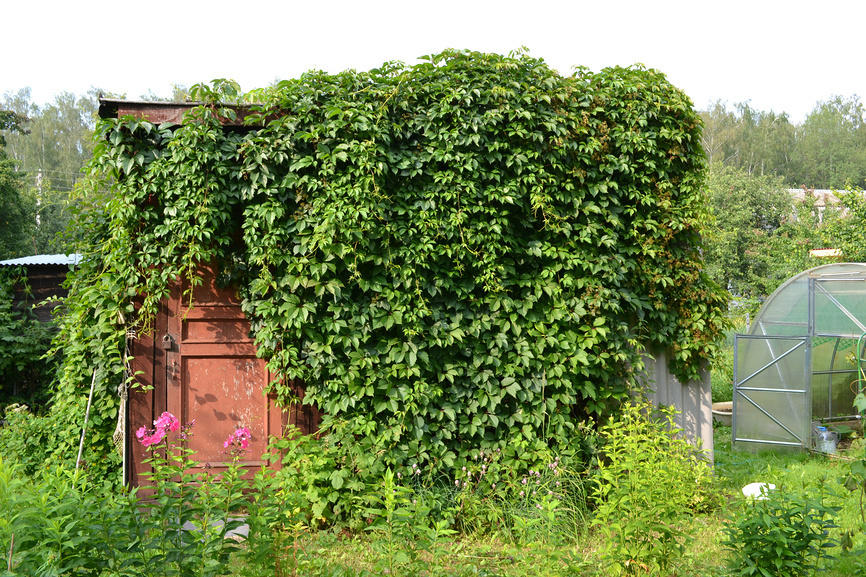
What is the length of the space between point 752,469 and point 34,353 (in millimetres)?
9366

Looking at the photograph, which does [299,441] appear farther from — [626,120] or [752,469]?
[752,469]

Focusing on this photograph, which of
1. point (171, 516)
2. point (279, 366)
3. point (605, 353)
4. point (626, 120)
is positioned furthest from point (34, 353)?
point (626, 120)

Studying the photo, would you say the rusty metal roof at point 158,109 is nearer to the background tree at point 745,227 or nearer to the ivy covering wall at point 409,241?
the ivy covering wall at point 409,241

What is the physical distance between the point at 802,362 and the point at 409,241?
6.26 m

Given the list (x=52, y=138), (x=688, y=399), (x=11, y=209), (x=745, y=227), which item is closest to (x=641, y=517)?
(x=688, y=399)

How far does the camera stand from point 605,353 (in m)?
5.17

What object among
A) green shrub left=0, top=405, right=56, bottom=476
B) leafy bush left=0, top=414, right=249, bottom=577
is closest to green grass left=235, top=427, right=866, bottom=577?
leafy bush left=0, top=414, right=249, bottom=577

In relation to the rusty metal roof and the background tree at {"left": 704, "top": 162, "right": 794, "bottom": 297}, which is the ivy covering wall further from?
the background tree at {"left": 704, "top": 162, "right": 794, "bottom": 297}

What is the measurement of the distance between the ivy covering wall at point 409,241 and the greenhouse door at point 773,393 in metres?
4.05

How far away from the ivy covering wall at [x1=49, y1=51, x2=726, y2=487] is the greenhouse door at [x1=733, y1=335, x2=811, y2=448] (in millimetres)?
4051

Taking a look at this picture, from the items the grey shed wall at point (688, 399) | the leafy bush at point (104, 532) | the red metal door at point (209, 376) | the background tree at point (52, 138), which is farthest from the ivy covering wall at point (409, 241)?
the background tree at point (52, 138)

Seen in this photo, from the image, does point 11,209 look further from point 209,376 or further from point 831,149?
point 831,149

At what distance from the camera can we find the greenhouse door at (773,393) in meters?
7.98

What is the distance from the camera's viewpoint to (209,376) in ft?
17.3
